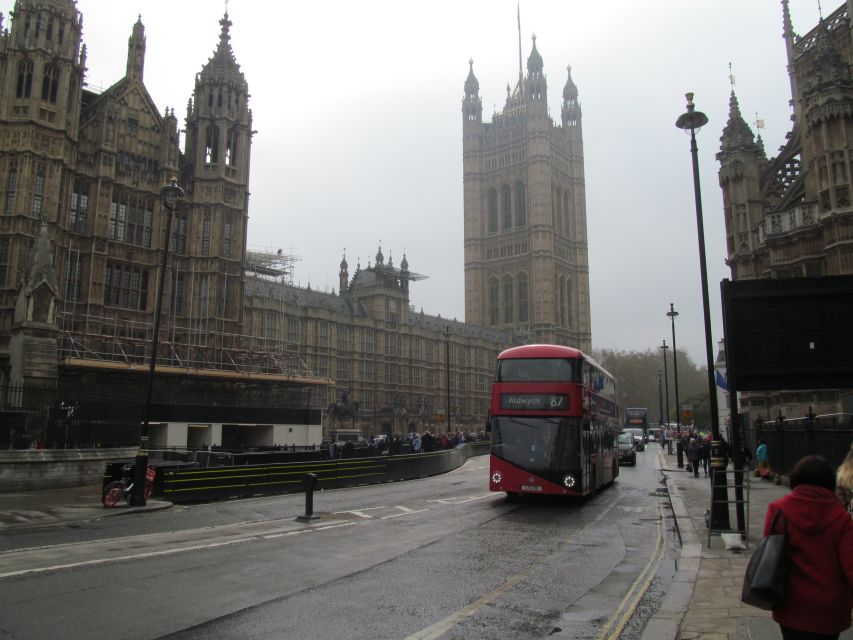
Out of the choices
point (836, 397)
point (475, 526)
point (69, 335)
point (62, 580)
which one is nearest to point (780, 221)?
point (836, 397)

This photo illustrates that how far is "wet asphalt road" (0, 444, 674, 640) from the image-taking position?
6543 mm

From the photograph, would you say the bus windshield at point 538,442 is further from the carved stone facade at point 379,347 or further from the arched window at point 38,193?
the carved stone facade at point 379,347

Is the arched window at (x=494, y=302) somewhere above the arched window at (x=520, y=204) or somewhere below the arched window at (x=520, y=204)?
below

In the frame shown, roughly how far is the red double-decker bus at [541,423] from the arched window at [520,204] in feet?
361

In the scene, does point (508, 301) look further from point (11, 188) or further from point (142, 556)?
point (142, 556)

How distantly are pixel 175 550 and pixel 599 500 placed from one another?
12.8 m

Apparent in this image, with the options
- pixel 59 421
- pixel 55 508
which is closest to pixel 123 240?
pixel 59 421

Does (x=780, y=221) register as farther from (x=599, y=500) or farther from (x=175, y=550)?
(x=175, y=550)

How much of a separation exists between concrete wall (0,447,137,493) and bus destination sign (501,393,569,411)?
13.8m

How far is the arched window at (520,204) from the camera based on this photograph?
411 ft

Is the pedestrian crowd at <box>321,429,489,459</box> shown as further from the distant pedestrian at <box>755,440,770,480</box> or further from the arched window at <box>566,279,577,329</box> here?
the arched window at <box>566,279,577,329</box>

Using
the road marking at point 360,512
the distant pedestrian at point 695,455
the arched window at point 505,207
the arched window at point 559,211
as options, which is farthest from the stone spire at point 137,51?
the arched window at point 559,211

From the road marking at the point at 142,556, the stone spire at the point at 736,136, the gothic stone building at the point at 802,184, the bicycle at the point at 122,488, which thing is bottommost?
the road marking at the point at 142,556

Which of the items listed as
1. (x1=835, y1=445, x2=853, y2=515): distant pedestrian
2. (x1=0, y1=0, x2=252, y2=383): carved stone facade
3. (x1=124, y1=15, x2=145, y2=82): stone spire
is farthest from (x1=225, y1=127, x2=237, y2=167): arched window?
(x1=835, y1=445, x2=853, y2=515): distant pedestrian
